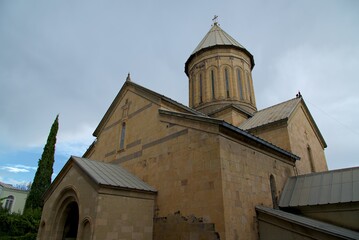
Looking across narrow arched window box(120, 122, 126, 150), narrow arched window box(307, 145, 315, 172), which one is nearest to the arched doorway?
narrow arched window box(120, 122, 126, 150)

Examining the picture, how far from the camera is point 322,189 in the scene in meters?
7.98

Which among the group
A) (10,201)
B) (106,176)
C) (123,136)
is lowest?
(106,176)

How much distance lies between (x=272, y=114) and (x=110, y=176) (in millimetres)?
8520

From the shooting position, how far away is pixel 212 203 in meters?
6.05

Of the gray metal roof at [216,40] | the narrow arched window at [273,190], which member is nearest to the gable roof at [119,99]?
the narrow arched window at [273,190]

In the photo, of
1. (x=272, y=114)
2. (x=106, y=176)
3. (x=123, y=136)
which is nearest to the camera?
(x=106, y=176)

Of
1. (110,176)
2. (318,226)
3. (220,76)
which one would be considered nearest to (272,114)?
(220,76)

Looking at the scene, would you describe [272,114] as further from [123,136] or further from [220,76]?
[123,136]

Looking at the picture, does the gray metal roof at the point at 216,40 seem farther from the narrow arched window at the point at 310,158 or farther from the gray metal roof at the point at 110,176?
the gray metal roof at the point at 110,176

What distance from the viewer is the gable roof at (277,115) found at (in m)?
11.5

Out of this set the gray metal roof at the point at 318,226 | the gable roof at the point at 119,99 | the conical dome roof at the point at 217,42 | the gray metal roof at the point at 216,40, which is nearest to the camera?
the gray metal roof at the point at 318,226

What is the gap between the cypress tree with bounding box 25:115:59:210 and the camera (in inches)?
756

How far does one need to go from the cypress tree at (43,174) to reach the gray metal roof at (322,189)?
17770 mm

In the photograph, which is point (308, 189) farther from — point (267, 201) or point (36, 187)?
point (36, 187)
